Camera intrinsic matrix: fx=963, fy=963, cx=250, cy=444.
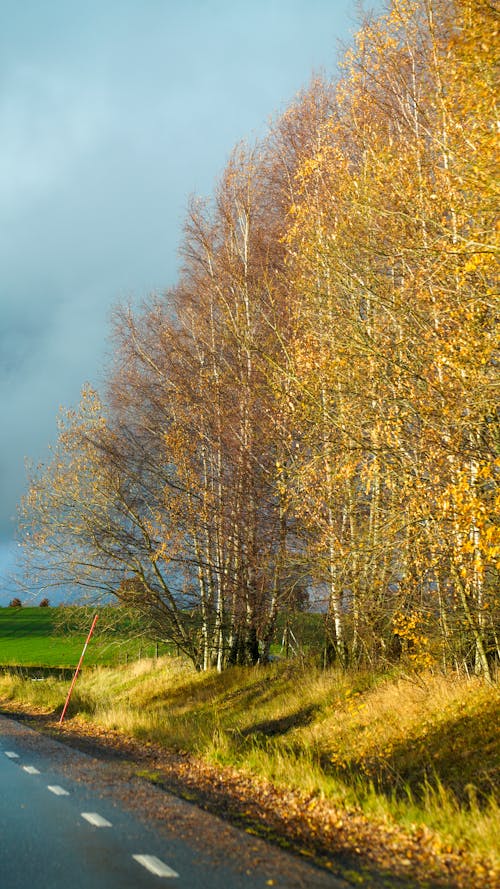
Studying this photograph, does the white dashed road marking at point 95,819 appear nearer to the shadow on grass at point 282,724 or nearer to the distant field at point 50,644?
the shadow on grass at point 282,724

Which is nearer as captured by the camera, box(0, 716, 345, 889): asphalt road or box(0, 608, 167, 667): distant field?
box(0, 716, 345, 889): asphalt road

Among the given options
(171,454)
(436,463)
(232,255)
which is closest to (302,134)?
(232,255)

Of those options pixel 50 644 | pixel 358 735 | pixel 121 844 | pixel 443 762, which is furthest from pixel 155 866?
pixel 50 644

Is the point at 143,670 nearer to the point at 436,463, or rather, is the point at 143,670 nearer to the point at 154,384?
the point at 154,384

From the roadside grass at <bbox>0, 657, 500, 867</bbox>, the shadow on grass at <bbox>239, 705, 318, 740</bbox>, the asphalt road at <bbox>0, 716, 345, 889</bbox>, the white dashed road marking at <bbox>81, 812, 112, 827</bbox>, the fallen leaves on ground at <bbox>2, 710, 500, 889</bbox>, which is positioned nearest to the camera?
the asphalt road at <bbox>0, 716, 345, 889</bbox>

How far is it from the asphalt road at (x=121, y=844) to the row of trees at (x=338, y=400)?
3679mm

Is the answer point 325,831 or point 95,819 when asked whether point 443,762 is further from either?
point 95,819

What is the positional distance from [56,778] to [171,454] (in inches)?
380

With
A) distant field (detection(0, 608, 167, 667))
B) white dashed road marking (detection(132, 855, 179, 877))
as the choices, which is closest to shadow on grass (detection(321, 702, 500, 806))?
white dashed road marking (detection(132, 855, 179, 877))

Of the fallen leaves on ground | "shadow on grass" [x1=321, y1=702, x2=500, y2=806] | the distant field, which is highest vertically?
the distant field

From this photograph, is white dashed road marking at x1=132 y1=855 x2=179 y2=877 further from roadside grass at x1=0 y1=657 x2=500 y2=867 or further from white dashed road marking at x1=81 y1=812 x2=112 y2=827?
roadside grass at x1=0 y1=657 x2=500 y2=867

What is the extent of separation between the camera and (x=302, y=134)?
71.3ft

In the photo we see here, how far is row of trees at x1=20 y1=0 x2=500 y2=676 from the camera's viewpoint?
443 inches

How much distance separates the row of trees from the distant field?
153 centimetres
